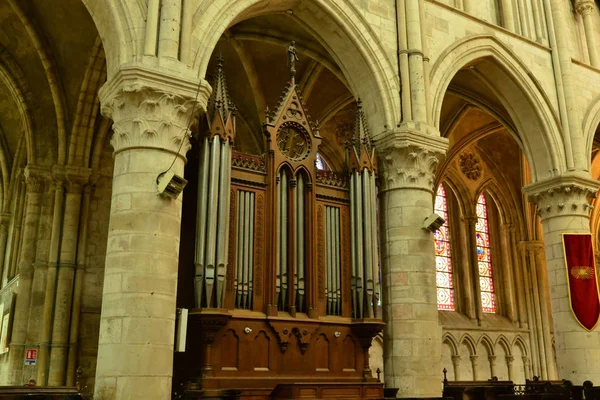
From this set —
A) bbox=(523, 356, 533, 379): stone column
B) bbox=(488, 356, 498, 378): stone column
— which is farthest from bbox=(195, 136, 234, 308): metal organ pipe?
bbox=(523, 356, 533, 379): stone column

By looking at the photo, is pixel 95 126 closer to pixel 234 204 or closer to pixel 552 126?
pixel 234 204

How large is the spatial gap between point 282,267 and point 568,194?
22.4 feet

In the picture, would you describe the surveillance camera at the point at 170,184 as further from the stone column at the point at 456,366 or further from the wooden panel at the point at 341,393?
the stone column at the point at 456,366

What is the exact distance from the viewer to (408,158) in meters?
10.8

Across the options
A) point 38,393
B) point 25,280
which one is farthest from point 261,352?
point 25,280

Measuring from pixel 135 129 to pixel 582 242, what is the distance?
9.25m

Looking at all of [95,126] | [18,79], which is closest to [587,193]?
[95,126]

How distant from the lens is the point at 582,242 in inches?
507

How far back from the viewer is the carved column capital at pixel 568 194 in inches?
516

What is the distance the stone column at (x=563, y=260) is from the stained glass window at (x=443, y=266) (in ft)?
21.6

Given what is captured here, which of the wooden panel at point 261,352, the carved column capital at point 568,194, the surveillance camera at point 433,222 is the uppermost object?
the carved column capital at point 568,194

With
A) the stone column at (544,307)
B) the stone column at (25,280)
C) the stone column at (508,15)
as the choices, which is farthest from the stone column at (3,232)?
the stone column at (544,307)

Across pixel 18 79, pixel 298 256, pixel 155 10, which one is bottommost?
pixel 298 256

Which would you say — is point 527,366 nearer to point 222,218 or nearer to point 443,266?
point 443,266
